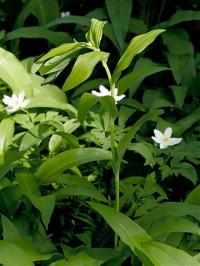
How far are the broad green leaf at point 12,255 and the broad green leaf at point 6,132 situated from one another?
48 centimetres

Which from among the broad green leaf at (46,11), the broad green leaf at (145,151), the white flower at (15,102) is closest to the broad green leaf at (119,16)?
the broad green leaf at (46,11)

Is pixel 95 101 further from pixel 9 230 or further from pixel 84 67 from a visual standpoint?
pixel 9 230

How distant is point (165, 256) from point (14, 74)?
123cm

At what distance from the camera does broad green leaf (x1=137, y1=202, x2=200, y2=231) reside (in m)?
1.71

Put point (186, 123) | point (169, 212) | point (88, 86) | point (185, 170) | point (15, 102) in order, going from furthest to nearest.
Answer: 1. point (88, 86)
2. point (186, 123)
3. point (15, 102)
4. point (185, 170)
5. point (169, 212)

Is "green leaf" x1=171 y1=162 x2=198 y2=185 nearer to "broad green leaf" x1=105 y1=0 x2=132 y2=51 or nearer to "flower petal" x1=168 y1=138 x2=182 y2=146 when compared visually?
"flower petal" x1=168 y1=138 x2=182 y2=146

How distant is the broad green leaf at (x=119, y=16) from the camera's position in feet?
8.93

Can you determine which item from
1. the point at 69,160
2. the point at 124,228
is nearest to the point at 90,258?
the point at 124,228

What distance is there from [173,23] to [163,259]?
1548 mm

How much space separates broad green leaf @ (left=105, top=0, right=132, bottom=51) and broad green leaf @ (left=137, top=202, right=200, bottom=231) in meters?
1.12

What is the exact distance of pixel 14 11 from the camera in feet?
10.2

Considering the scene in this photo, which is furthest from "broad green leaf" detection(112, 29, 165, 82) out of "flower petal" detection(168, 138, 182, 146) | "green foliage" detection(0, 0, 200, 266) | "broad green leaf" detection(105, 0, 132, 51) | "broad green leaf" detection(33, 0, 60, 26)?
"broad green leaf" detection(33, 0, 60, 26)

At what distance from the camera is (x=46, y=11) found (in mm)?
2943

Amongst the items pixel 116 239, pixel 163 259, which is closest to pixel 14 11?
pixel 116 239
